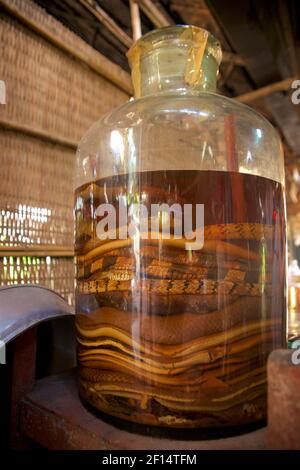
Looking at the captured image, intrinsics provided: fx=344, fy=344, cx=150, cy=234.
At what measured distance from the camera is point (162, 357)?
2.19ft

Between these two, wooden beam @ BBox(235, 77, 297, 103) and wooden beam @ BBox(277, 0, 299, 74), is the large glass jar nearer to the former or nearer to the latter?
wooden beam @ BBox(277, 0, 299, 74)

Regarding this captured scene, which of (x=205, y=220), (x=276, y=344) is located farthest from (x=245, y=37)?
(x=276, y=344)

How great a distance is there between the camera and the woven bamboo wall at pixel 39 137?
1479 mm

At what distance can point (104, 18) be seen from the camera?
1809 mm

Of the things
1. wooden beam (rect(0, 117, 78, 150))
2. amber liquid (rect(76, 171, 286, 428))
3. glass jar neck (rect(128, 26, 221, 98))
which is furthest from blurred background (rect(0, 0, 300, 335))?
glass jar neck (rect(128, 26, 221, 98))

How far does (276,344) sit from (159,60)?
27.9 inches

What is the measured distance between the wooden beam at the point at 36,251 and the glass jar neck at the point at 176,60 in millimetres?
909

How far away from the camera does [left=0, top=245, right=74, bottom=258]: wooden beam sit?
56.4 inches

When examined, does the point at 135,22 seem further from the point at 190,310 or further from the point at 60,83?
the point at 190,310

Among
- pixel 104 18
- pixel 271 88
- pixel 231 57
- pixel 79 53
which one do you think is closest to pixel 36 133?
pixel 79 53

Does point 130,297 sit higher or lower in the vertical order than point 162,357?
higher

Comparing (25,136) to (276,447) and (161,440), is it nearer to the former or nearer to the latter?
(161,440)

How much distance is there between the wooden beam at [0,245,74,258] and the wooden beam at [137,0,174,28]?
4.01ft

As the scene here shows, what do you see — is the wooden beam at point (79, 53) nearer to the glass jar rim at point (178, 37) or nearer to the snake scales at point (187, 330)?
the glass jar rim at point (178, 37)
